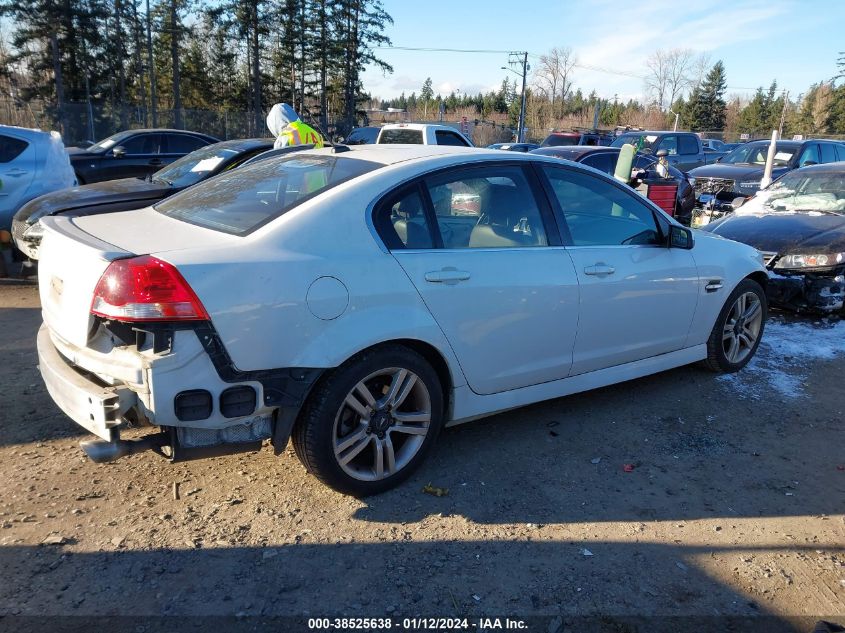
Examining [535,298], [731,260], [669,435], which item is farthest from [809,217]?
[535,298]

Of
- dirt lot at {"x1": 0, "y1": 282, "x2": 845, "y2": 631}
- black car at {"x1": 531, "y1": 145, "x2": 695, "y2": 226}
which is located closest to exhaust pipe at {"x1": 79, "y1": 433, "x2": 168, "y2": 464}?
dirt lot at {"x1": 0, "y1": 282, "x2": 845, "y2": 631}

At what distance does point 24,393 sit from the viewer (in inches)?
166

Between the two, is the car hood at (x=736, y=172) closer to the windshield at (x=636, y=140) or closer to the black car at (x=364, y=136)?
the windshield at (x=636, y=140)

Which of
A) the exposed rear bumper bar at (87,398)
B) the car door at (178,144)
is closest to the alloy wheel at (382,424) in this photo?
the exposed rear bumper bar at (87,398)

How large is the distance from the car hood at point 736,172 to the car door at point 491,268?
409 inches

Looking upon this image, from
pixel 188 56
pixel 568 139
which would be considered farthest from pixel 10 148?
pixel 188 56

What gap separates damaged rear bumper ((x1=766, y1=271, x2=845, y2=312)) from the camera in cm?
629

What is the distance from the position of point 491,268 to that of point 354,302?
0.85 metres

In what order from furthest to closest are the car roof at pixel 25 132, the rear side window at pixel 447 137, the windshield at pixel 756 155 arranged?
the windshield at pixel 756 155 < the rear side window at pixel 447 137 < the car roof at pixel 25 132

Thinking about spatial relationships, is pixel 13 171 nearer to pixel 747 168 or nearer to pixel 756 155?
pixel 747 168

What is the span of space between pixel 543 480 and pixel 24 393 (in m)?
3.34

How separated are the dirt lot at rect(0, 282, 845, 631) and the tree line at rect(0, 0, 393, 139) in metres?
28.8

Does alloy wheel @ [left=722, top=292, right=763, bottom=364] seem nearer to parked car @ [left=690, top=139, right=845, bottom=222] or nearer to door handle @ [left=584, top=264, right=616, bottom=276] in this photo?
door handle @ [left=584, top=264, right=616, bottom=276]

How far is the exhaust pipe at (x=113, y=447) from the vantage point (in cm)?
273
